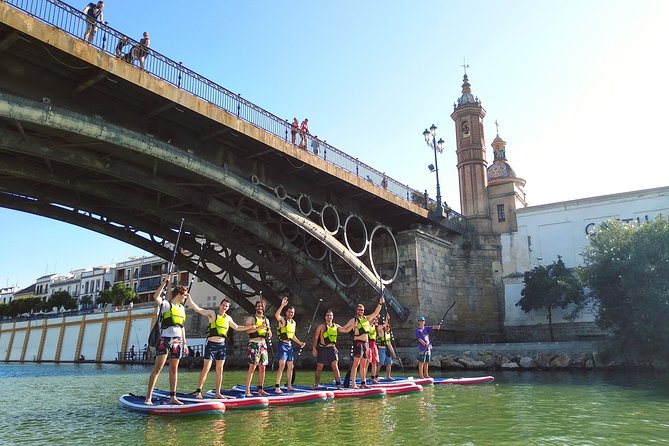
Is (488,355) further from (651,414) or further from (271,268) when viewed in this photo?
(651,414)

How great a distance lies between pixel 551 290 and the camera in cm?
2622

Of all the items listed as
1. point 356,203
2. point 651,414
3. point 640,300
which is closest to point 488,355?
Answer: point 640,300

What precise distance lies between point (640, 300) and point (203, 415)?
1571 cm

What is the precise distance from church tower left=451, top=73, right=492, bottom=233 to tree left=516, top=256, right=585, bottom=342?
15.5 feet

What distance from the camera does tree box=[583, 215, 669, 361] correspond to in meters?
17.3

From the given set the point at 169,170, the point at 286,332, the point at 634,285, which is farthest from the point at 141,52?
the point at 634,285

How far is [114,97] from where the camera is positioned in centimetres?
1408

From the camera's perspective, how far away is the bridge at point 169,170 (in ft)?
39.5

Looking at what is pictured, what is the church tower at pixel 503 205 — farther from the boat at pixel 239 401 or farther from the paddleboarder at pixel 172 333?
the paddleboarder at pixel 172 333

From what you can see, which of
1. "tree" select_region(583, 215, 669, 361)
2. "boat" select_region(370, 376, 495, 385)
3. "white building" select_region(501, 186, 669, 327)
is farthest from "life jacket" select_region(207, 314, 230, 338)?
"white building" select_region(501, 186, 669, 327)

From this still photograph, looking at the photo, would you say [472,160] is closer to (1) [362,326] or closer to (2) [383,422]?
(1) [362,326]

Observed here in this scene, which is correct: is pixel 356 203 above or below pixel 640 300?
above

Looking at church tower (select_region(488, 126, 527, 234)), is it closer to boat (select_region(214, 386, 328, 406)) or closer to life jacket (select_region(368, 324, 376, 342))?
life jacket (select_region(368, 324, 376, 342))

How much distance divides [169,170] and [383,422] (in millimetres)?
12066
